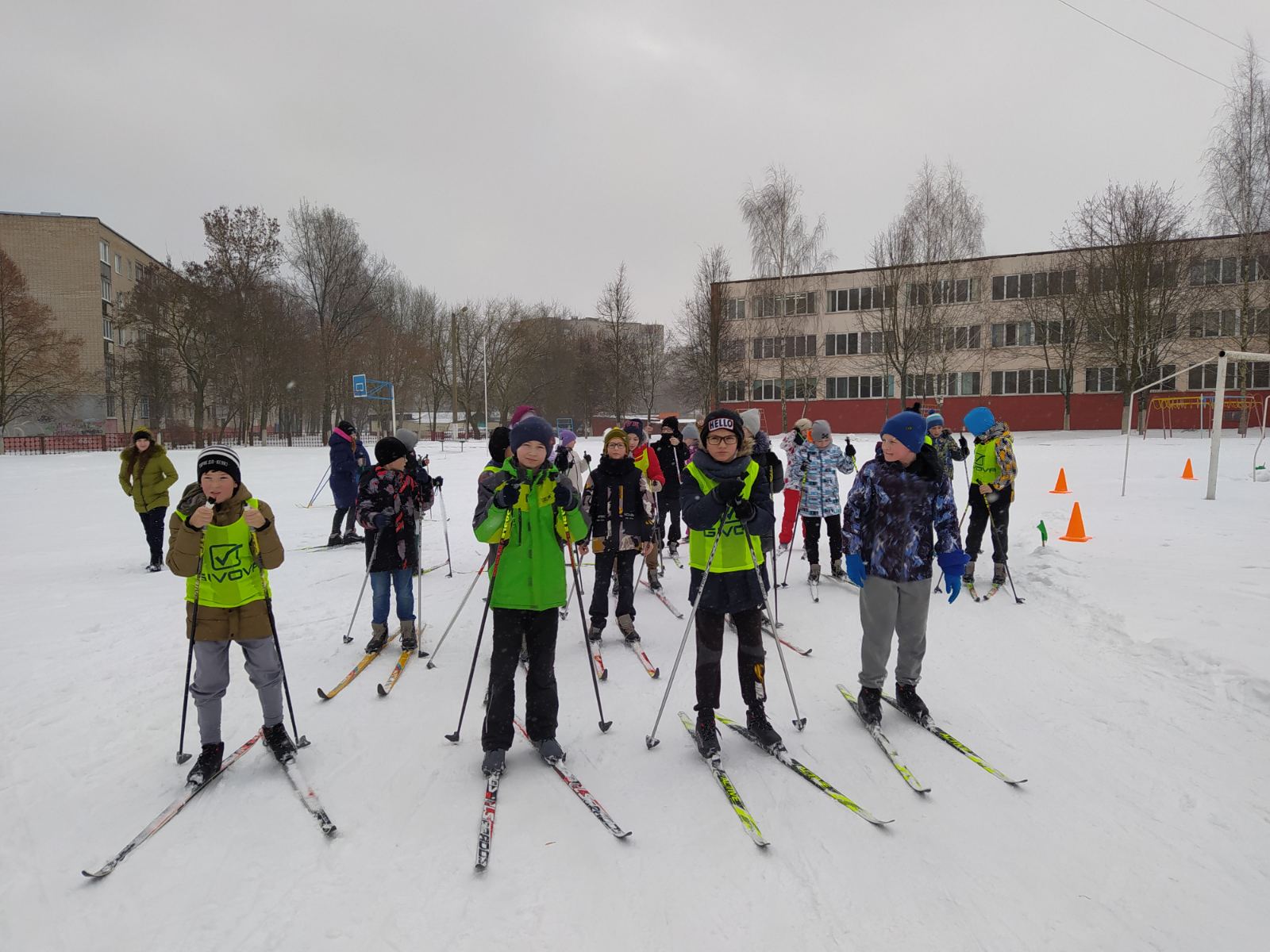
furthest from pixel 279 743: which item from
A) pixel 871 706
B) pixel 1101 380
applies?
pixel 1101 380

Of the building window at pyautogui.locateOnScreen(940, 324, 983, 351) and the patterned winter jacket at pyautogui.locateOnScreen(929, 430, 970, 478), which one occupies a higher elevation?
the building window at pyautogui.locateOnScreen(940, 324, 983, 351)

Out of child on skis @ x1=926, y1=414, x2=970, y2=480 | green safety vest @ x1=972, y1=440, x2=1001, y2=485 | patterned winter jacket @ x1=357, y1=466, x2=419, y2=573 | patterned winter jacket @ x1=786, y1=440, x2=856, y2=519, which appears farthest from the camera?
child on skis @ x1=926, y1=414, x2=970, y2=480

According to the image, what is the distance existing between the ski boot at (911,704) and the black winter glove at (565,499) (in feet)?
8.32

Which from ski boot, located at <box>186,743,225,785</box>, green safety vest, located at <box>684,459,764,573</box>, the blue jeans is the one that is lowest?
ski boot, located at <box>186,743,225,785</box>

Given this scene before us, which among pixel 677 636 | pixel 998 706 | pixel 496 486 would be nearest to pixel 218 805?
pixel 496 486

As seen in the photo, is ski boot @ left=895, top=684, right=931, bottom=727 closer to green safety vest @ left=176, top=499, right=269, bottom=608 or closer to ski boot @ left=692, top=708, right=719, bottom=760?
ski boot @ left=692, top=708, right=719, bottom=760

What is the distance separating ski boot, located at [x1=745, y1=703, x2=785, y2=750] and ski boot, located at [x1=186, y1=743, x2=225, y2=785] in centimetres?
312

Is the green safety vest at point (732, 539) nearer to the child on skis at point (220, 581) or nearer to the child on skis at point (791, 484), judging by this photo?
the child on skis at point (220, 581)

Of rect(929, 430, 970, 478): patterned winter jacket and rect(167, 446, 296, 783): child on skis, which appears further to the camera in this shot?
rect(929, 430, 970, 478): patterned winter jacket

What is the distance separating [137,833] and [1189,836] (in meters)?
5.16

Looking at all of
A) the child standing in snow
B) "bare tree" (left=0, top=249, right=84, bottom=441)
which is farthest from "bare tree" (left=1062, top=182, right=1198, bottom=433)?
"bare tree" (left=0, top=249, right=84, bottom=441)

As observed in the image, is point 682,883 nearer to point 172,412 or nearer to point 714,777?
point 714,777

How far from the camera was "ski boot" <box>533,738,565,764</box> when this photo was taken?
12.0 ft

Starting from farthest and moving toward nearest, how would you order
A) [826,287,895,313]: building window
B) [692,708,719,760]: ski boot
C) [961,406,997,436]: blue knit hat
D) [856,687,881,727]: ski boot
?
[826,287,895,313]: building window, [961,406,997,436]: blue knit hat, [856,687,881,727]: ski boot, [692,708,719,760]: ski boot
